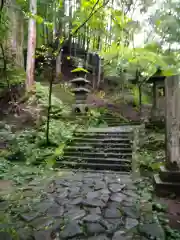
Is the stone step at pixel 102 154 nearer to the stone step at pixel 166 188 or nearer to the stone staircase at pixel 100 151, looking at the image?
the stone staircase at pixel 100 151

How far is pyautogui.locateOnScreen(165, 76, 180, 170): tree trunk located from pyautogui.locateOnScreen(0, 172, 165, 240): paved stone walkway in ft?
3.90

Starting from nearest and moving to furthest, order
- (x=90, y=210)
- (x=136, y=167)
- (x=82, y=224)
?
1. (x=82, y=224)
2. (x=90, y=210)
3. (x=136, y=167)

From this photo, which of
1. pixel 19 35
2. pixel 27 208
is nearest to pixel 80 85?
pixel 19 35

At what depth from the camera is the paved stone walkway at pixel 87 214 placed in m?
2.68

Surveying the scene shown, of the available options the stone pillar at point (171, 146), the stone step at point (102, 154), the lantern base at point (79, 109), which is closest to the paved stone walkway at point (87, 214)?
the stone pillar at point (171, 146)

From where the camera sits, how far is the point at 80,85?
36.1 ft

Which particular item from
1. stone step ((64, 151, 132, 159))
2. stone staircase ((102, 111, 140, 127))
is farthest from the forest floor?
stone staircase ((102, 111, 140, 127))

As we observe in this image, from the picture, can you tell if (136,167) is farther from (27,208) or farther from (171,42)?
(171,42)

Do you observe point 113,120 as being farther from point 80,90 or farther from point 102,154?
point 102,154

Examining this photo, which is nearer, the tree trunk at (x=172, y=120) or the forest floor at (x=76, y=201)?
the forest floor at (x=76, y=201)

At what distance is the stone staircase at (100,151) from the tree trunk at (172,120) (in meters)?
1.89

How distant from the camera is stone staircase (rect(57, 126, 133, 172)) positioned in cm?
620

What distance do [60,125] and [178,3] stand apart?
9.89 m

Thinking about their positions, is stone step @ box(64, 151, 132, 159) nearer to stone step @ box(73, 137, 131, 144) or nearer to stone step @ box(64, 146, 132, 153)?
stone step @ box(64, 146, 132, 153)
